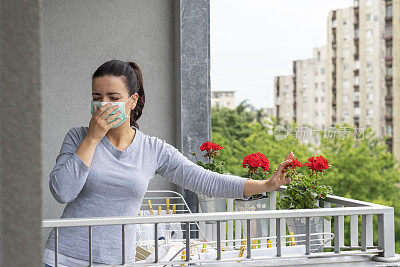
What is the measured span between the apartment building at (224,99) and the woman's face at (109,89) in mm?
24896

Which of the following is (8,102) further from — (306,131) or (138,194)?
(306,131)

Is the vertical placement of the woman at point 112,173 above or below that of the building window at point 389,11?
below

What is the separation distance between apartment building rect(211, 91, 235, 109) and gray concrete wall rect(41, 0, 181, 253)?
75.3 ft

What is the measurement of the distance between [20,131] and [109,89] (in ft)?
3.94

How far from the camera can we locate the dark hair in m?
1.74

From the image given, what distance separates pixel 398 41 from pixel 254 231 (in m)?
33.5

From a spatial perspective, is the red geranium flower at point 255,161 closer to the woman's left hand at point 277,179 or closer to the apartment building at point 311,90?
the woman's left hand at point 277,179

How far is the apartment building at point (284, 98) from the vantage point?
3572 cm

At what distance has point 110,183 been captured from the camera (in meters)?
1.64

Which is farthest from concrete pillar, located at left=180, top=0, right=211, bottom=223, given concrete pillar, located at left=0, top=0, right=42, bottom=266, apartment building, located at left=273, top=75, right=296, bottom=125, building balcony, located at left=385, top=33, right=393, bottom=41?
building balcony, located at left=385, top=33, right=393, bottom=41

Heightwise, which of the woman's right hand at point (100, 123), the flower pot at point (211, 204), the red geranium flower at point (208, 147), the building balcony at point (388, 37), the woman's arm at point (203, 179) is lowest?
the flower pot at point (211, 204)

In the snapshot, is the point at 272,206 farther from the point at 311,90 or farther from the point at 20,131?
the point at 311,90

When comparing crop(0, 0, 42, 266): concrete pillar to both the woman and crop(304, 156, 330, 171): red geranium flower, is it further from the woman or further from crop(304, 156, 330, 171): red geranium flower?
crop(304, 156, 330, 171): red geranium flower

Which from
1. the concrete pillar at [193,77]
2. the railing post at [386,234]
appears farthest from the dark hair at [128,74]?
the concrete pillar at [193,77]
